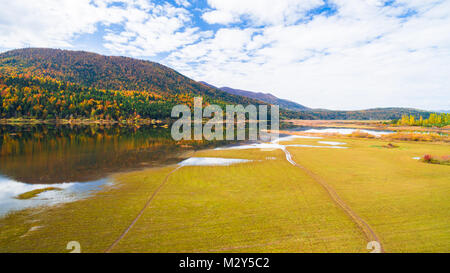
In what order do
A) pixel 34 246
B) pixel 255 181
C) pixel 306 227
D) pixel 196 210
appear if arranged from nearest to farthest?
pixel 34 246 → pixel 306 227 → pixel 196 210 → pixel 255 181

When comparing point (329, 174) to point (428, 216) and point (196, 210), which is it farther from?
point (196, 210)

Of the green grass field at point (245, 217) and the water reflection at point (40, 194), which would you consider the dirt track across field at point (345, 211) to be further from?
the water reflection at point (40, 194)

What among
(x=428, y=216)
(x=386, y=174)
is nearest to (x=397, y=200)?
(x=428, y=216)

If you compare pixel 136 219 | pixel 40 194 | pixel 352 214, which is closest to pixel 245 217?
pixel 136 219

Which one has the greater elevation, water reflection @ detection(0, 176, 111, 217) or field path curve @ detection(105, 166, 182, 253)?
water reflection @ detection(0, 176, 111, 217)

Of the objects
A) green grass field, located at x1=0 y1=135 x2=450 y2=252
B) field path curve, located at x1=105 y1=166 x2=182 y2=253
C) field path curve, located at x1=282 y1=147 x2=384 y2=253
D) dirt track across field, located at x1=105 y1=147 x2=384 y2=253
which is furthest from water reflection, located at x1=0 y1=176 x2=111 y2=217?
field path curve, located at x1=282 y1=147 x2=384 y2=253

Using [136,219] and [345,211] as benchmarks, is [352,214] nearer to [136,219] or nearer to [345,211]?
[345,211]

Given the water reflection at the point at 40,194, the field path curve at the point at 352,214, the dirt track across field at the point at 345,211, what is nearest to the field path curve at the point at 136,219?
the dirt track across field at the point at 345,211

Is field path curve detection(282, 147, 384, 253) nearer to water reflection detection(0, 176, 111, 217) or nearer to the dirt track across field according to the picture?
the dirt track across field

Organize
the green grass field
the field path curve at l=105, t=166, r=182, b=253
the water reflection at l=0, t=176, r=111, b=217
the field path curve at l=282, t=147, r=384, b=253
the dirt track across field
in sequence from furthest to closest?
the water reflection at l=0, t=176, r=111, b=217 < the field path curve at l=282, t=147, r=384, b=253 < the dirt track across field < the green grass field < the field path curve at l=105, t=166, r=182, b=253
